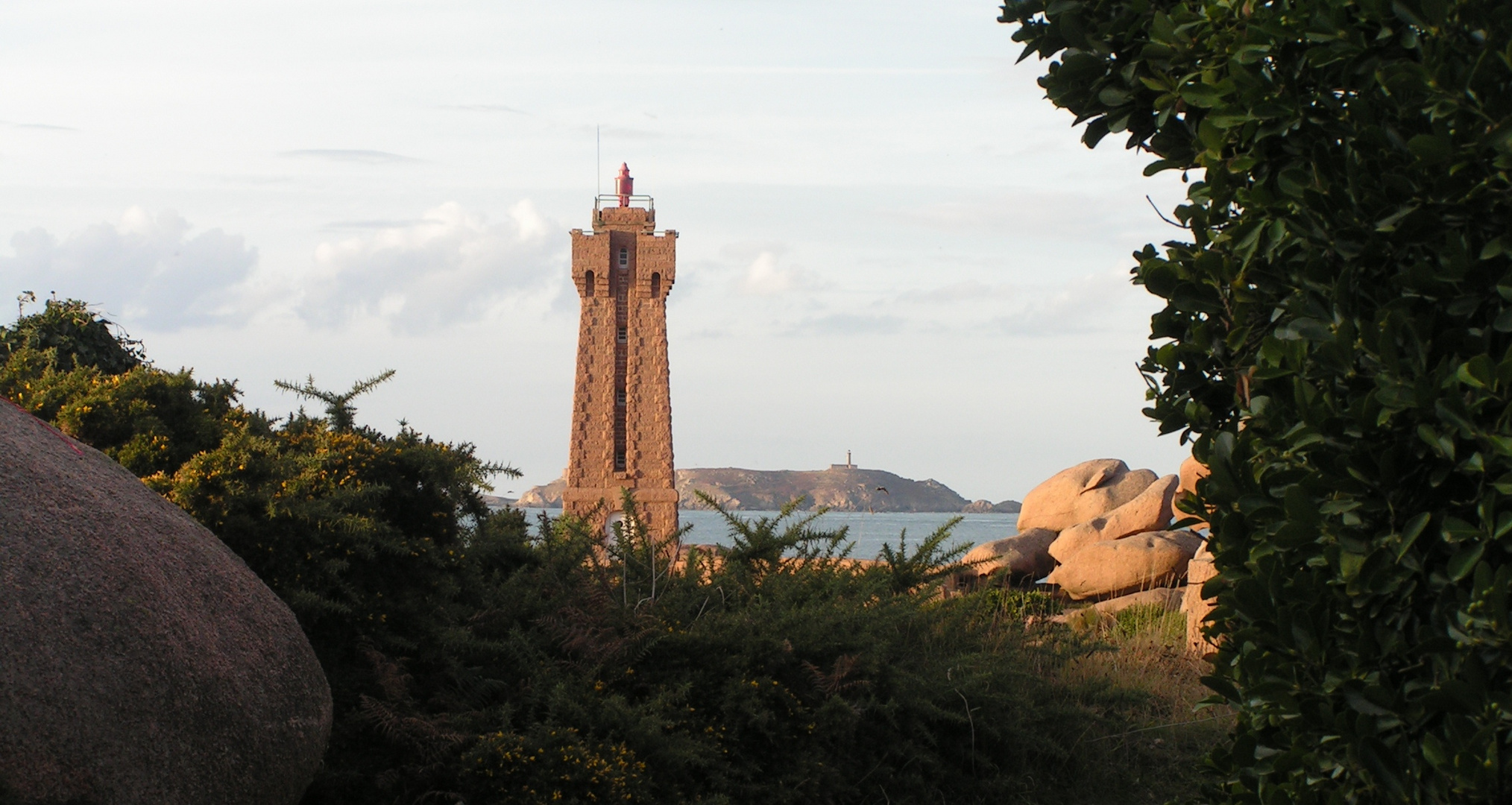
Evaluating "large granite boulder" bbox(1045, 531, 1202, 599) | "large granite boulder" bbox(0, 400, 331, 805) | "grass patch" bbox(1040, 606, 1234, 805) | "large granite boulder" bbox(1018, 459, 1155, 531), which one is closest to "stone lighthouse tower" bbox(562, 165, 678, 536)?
"large granite boulder" bbox(1018, 459, 1155, 531)

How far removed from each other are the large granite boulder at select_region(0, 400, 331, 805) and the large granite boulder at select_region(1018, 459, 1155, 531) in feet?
45.2

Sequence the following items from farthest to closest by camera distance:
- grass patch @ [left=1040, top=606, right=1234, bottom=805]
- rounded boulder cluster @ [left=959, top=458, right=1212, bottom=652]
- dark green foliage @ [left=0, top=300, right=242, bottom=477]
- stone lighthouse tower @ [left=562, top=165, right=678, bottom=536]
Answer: stone lighthouse tower @ [left=562, top=165, right=678, bottom=536], rounded boulder cluster @ [left=959, top=458, right=1212, bottom=652], grass patch @ [left=1040, top=606, right=1234, bottom=805], dark green foliage @ [left=0, top=300, right=242, bottom=477]

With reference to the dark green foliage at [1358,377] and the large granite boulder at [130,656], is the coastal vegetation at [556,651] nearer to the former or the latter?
the large granite boulder at [130,656]

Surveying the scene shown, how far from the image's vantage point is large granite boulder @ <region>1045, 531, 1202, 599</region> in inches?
562

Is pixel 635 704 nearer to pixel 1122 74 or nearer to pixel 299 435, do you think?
pixel 299 435

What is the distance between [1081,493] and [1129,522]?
168 cm

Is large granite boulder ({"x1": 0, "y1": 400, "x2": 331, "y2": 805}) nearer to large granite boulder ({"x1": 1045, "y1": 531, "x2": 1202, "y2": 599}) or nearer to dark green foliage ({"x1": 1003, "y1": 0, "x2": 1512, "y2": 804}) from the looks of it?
dark green foliage ({"x1": 1003, "y1": 0, "x2": 1512, "y2": 804})

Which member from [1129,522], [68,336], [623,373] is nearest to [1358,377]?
[68,336]

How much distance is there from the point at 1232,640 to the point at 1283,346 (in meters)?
0.97

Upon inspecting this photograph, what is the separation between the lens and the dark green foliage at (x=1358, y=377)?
300cm

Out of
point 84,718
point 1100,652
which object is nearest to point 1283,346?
point 84,718

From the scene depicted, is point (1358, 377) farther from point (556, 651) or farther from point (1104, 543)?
point (1104, 543)

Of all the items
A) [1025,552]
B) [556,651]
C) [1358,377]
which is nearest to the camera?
[1358,377]

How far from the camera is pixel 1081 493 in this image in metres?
17.3
